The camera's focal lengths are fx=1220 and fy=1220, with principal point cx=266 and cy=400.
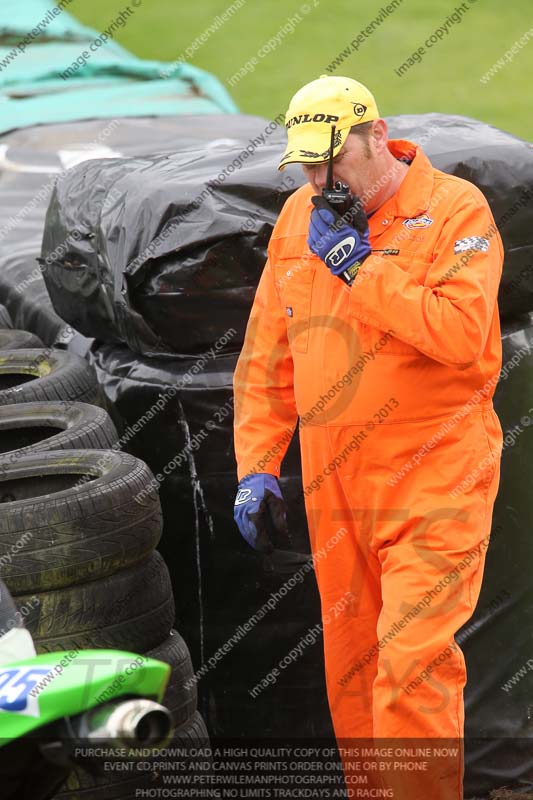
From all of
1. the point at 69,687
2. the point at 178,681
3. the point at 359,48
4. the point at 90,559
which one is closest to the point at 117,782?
the point at 178,681

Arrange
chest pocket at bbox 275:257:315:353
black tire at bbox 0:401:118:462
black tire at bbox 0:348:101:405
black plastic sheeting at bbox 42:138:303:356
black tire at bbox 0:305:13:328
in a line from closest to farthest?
1. chest pocket at bbox 275:257:315:353
2. black plastic sheeting at bbox 42:138:303:356
3. black tire at bbox 0:401:118:462
4. black tire at bbox 0:348:101:405
5. black tire at bbox 0:305:13:328

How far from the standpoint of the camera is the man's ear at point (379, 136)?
3332 mm

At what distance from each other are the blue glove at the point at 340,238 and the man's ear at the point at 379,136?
0.19 metres

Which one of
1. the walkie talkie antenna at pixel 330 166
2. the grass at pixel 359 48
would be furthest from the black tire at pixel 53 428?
the grass at pixel 359 48

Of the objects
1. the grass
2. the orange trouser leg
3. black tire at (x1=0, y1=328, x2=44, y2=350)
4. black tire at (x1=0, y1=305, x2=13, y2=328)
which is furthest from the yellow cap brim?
the grass

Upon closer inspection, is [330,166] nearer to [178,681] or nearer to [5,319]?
[178,681]

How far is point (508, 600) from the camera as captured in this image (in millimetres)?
4188

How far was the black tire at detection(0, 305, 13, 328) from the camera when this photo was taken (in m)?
5.53

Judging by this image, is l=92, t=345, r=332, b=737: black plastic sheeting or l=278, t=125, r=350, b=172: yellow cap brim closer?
l=278, t=125, r=350, b=172: yellow cap brim

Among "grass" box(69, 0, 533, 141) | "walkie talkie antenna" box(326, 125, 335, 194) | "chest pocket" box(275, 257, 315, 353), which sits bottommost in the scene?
"grass" box(69, 0, 533, 141)

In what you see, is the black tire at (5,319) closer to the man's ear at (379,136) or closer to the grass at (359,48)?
the man's ear at (379,136)

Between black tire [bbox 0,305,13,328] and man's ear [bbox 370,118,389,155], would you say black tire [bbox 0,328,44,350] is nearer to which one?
black tire [bbox 0,305,13,328]

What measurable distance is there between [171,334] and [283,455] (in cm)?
58

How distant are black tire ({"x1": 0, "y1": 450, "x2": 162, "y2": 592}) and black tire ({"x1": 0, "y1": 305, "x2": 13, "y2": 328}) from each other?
205 centimetres
